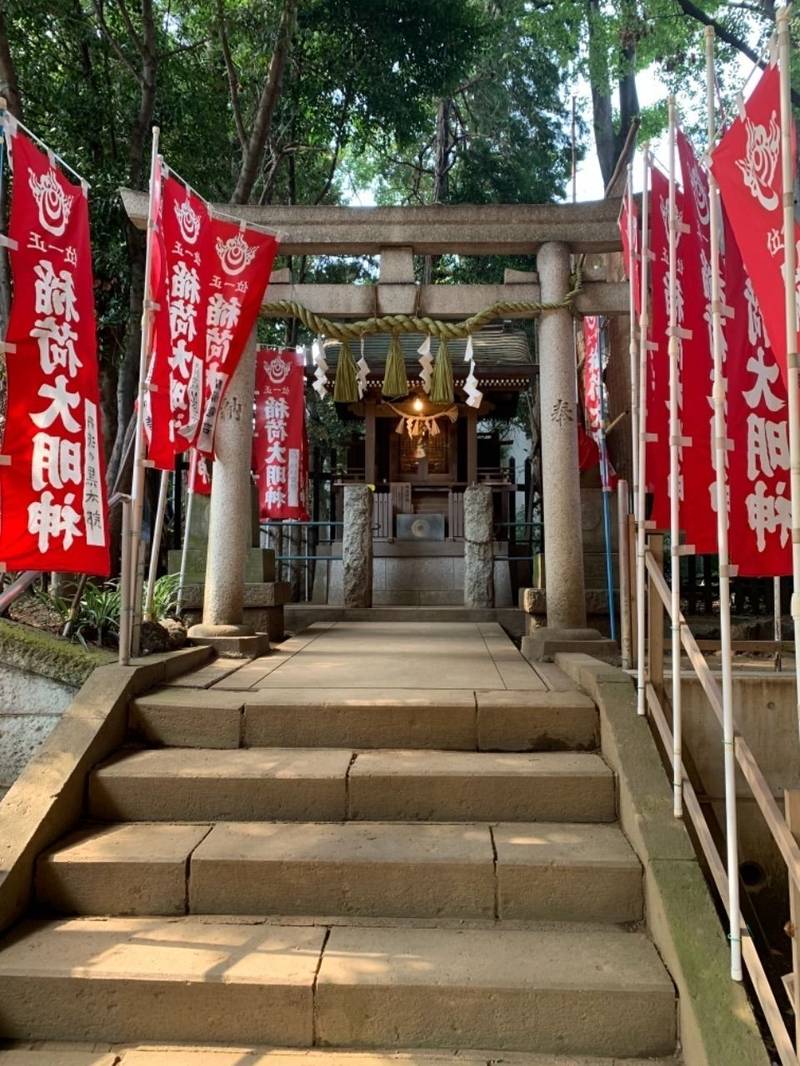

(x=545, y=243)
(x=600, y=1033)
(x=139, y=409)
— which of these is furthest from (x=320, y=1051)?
(x=545, y=243)

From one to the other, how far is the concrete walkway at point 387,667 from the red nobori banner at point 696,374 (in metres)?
1.39

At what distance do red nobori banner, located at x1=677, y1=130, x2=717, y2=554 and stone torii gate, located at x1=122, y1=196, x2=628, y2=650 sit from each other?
7.10 feet

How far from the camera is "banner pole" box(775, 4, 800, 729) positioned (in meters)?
2.13

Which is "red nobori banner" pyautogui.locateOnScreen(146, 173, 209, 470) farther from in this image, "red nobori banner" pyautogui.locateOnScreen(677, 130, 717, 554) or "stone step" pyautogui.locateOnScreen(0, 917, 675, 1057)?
"red nobori banner" pyautogui.locateOnScreen(677, 130, 717, 554)

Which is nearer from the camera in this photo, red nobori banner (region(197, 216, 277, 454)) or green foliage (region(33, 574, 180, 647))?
green foliage (region(33, 574, 180, 647))

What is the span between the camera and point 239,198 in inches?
340

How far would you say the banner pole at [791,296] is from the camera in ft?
6.99

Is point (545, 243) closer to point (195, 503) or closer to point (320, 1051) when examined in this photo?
point (195, 503)

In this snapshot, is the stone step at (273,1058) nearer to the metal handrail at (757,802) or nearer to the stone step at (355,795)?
the metal handrail at (757,802)

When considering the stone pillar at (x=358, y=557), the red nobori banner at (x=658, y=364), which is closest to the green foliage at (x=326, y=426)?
the stone pillar at (x=358, y=557)

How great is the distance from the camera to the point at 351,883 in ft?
9.70

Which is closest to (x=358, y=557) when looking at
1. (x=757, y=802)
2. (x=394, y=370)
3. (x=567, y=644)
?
(x=394, y=370)

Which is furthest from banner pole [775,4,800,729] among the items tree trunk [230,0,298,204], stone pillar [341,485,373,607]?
stone pillar [341,485,373,607]

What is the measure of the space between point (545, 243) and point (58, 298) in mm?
4347
